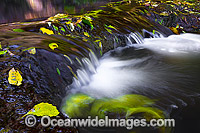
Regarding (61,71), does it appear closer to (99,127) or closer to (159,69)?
(99,127)

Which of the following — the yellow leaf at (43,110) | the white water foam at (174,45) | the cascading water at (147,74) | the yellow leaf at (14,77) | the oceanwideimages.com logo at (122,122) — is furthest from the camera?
the white water foam at (174,45)

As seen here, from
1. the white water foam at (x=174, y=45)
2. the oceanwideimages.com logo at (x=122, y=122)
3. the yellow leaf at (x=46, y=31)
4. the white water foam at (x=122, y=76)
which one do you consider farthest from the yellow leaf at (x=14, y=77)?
the white water foam at (x=174, y=45)

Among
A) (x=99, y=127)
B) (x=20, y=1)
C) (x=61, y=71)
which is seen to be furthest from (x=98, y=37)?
(x=20, y=1)

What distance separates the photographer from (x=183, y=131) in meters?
1.96

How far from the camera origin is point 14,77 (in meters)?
1.83

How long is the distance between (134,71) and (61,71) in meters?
1.73

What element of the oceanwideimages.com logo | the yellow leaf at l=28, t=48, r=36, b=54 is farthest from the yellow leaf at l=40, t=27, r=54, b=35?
the oceanwideimages.com logo

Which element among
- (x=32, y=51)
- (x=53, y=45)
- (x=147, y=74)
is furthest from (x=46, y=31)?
(x=147, y=74)

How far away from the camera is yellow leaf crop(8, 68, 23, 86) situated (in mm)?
1786

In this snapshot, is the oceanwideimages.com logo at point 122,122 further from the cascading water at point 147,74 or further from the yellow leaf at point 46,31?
the yellow leaf at point 46,31

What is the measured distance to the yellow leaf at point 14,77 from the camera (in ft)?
5.86

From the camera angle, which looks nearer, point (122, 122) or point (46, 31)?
point (122, 122)

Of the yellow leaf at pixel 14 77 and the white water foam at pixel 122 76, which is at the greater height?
the yellow leaf at pixel 14 77

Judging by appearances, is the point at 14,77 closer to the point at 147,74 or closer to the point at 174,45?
the point at 147,74
